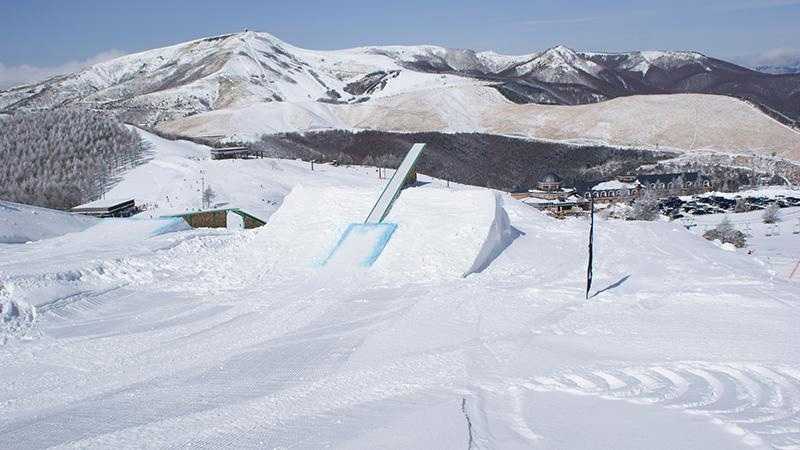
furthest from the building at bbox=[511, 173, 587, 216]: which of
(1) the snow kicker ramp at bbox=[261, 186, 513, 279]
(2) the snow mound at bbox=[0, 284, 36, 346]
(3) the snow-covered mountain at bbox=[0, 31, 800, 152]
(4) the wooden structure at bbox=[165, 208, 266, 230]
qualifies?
(2) the snow mound at bbox=[0, 284, 36, 346]

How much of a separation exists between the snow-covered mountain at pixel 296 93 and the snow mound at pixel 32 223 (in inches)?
2276

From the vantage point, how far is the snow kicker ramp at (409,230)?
15477 mm

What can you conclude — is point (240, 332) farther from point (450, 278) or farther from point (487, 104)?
point (487, 104)

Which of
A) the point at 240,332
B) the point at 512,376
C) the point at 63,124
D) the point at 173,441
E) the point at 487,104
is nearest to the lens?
the point at 173,441

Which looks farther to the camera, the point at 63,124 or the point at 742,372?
the point at 63,124

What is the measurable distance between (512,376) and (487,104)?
10208cm

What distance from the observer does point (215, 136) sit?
81.4 metres

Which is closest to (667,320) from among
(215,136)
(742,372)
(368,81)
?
(742,372)

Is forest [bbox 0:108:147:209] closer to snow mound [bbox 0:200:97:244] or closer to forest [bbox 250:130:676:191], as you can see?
snow mound [bbox 0:200:97:244]

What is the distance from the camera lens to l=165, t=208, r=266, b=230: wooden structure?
25484 mm

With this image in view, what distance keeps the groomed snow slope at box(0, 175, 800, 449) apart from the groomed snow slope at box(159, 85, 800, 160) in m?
69.1

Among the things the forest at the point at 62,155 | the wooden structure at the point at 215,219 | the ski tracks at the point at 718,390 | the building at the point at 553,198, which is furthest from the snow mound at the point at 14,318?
the building at the point at 553,198

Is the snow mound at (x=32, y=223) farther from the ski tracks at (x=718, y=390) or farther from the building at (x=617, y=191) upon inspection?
the building at (x=617, y=191)

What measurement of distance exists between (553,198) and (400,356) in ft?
140
